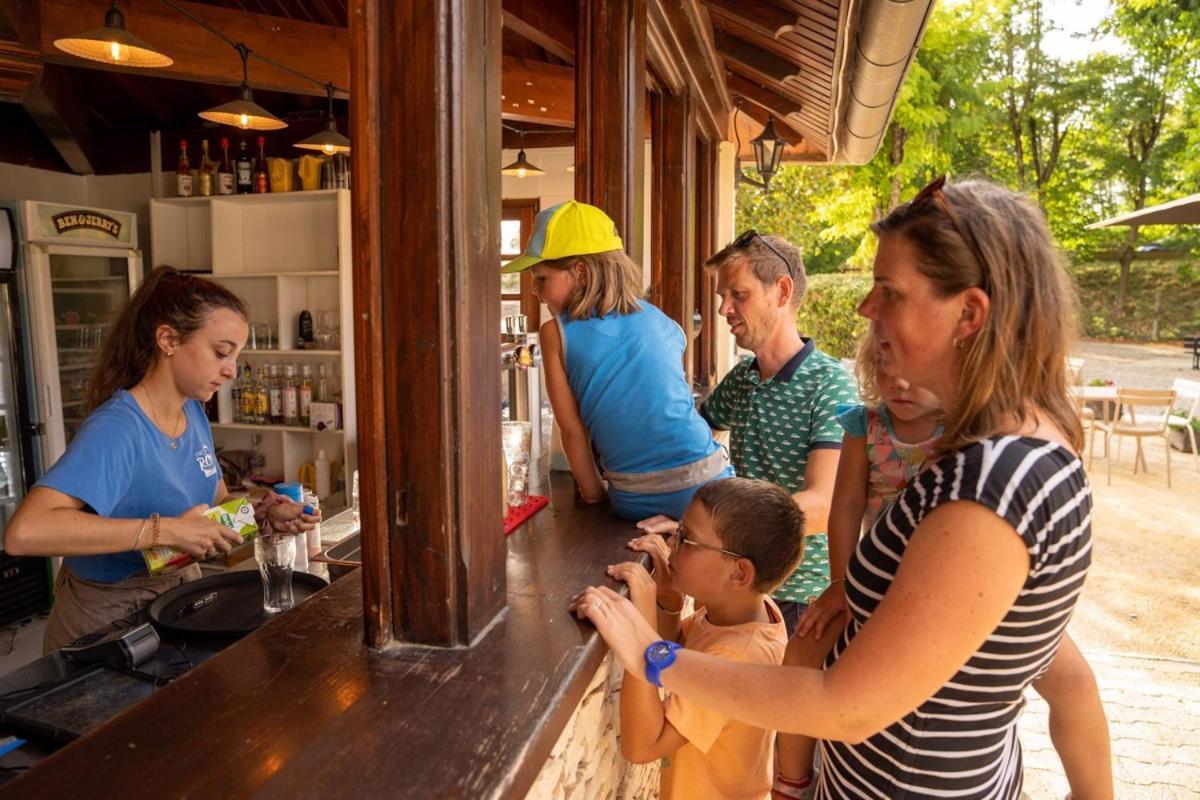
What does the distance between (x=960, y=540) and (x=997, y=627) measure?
6.5 inches

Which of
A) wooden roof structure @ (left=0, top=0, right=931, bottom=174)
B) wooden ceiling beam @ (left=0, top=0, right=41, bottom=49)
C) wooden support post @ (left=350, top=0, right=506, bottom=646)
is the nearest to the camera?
wooden support post @ (left=350, top=0, right=506, bottom=646)

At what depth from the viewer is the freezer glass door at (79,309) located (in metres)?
5.71

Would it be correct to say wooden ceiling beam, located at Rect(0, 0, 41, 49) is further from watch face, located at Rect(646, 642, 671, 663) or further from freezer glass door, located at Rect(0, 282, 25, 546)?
watch face, located at Rect(646, 642, 671, 663)

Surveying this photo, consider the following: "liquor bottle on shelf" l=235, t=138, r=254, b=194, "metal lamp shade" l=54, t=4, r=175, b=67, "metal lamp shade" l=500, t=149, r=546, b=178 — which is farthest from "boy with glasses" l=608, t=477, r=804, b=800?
"liquor bottle on shelf" l=235, t=138, r=254, b=194

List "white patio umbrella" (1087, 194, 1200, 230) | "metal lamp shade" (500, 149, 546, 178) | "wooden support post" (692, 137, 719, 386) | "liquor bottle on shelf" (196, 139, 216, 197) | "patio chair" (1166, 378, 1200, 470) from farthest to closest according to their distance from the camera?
1. "patio chair" (1166, 378, 1200, 470)
2. "white patio umbrella" (1087, 194, 1200, 230)
3. "liquor bottle on shelf" (196, 139, 216, 197)
4. "metal lamp shade" (500, 149, 546, 178)
5. "wooden support post" (692, 137, 719, 386)

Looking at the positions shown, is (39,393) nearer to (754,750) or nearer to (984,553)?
(754,750)

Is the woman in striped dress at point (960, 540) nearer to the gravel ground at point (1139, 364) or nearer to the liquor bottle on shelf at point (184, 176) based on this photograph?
the liquor bottle on shelf at point (184, 176)

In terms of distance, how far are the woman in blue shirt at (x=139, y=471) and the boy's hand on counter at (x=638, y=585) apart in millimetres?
801

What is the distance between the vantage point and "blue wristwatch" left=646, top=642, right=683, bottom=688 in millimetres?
1211

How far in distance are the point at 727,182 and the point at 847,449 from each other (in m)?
5.61

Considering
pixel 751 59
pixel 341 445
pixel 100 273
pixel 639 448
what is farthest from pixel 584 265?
pixel 100 273

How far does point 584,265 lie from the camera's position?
192 cm

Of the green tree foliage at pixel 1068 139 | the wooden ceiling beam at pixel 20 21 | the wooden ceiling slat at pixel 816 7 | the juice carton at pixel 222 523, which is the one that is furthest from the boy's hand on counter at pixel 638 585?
the green tree foliage at pixel 1068 139

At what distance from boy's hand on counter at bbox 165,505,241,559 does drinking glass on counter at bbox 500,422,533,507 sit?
649mm
